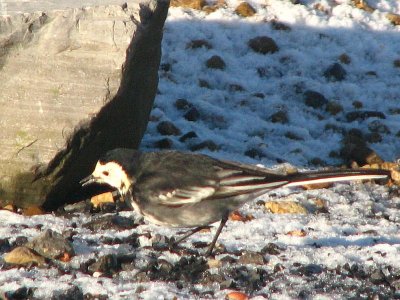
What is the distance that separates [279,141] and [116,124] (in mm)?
1906

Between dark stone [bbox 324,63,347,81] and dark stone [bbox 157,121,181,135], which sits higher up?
dark stone [bbox 324,63,347,81]

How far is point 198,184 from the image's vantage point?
5.91 meters

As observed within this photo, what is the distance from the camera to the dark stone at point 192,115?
28.1ft

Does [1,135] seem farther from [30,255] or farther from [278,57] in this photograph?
[278,57]

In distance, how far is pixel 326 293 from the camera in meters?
5.33

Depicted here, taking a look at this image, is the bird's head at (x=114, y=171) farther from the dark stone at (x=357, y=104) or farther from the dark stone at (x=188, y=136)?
the dark stone at (x=357, y=104)

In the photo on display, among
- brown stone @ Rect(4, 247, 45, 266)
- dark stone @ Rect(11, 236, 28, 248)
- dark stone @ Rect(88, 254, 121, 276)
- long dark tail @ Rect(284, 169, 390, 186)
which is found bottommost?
dark stone @ Rect(11, 236, 28, 248)

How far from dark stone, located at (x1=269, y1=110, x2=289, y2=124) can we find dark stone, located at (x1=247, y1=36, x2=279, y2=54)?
114 cm

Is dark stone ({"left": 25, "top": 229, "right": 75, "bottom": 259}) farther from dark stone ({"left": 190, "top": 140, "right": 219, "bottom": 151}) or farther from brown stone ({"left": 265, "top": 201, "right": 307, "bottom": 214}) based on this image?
dark stone ({"left": 190, "top": 140, "right": 219, "bottom": 151})

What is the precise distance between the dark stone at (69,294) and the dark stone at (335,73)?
4.88m

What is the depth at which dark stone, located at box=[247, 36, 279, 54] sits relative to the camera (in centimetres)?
961

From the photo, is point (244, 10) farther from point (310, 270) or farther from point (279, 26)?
point (310, 270)

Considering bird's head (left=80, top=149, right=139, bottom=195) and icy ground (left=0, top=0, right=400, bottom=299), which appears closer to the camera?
icy ground (left=0, top=0, right=400, bottom=299)

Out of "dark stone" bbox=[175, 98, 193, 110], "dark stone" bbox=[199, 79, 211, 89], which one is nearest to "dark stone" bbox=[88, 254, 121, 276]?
"dark stone" bbox=[175, 98, 193, 110]
